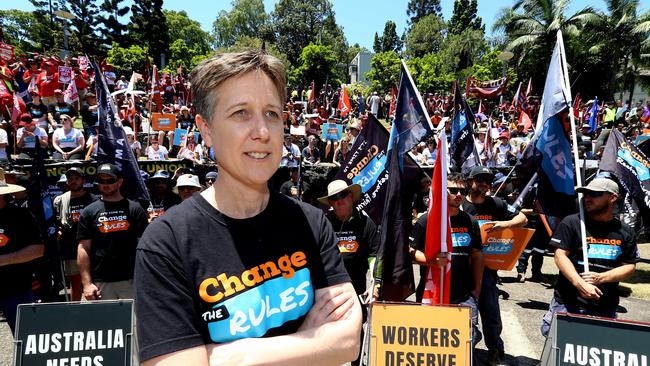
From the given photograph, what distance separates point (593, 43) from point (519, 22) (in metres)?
6.40

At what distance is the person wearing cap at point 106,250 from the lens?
488cm

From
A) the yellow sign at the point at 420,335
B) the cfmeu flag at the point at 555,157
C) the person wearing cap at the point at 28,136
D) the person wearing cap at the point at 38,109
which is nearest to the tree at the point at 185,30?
the person wearing cap at the point at 38,109

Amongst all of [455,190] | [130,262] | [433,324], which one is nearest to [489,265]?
[455,190]

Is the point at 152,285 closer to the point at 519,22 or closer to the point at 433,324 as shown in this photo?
the point at 433,324

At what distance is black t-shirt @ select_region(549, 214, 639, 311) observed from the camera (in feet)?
13.8

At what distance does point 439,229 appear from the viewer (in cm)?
420

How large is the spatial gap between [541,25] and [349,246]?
1692 inches

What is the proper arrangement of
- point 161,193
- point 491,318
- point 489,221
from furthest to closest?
point 161,193, point 489,221, point 491,318

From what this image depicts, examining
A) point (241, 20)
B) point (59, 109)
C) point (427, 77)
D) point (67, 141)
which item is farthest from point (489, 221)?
point (241, 20)

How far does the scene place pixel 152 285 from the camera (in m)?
1.34

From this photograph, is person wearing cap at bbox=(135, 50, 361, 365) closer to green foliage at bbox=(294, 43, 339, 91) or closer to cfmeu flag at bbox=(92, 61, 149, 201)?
cfmeu flag at bbox=(92, 61, 149, 201)

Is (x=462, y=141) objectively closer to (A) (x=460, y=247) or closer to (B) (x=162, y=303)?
(A) (x=460, y=247)

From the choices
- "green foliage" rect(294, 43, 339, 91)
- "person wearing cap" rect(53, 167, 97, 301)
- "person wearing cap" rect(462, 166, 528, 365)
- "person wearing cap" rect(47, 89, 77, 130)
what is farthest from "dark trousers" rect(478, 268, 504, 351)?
"green foliage" rect(294, 43, 339, 91)

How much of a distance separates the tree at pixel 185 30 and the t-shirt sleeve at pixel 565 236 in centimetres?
8260
